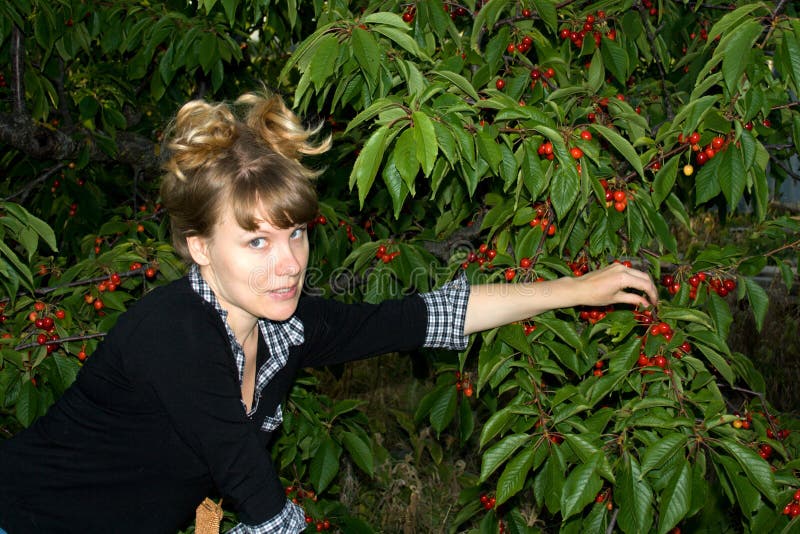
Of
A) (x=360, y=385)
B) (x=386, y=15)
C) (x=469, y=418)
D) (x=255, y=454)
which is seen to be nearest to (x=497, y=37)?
(x=386, y=15)

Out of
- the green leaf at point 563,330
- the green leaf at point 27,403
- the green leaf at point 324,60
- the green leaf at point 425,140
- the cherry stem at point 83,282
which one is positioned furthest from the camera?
the cherry stem at point 83,282

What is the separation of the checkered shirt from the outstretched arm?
0.36 feet

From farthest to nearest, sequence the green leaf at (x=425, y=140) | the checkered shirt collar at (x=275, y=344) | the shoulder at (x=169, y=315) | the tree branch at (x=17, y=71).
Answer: the tree branch at (x=17, y=71) → the checkered shirt collar at (x=275, y=344) → the shoulder at (x=169, y=315) → the green leaf at (x=425, y=140)

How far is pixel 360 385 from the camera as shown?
5121 mm

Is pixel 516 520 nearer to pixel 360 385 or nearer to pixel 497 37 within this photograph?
pixel 497 37

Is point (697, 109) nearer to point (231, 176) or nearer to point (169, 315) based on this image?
point (231, 176)

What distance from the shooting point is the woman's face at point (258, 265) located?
1.65m

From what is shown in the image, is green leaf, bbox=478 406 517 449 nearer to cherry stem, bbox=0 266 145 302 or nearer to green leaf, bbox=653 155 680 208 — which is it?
green leaf, bbox=653 155 680 208

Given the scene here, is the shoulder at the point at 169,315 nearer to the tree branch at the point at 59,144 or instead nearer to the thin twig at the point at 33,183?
the tree branch at the point at 59,144

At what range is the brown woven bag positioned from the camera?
192 centimetres

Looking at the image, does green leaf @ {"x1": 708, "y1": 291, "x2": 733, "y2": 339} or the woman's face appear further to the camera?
green leaf @ {"x1": 708, "y1": 291, "x2": 733, "y2": 339}

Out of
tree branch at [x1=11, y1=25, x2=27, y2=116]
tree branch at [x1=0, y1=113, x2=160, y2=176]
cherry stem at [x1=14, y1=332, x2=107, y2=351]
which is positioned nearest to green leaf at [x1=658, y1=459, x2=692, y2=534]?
cherry stem at [x1=14, y1=332, x2=107, y2=351]

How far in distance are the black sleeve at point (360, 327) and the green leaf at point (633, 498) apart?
0.58 meters

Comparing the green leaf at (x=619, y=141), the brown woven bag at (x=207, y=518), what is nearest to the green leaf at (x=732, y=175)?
the green leaf at (x=619, y=141)
